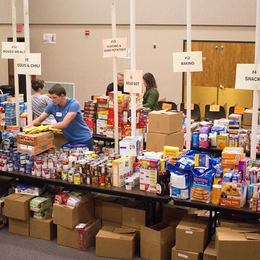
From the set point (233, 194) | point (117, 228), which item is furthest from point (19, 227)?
point (233, 194)

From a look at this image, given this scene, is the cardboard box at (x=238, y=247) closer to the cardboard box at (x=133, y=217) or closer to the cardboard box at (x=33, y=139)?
the cardboard box at (x=133, y=217)

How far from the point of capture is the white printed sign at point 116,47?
4653 millimetres

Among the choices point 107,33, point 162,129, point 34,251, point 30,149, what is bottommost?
point 34,251

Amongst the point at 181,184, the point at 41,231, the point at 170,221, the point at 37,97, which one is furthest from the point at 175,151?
the point at 37,97

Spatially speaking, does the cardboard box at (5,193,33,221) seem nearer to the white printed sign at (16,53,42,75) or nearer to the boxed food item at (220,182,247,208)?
the white printed sign at (16,53,42,75)

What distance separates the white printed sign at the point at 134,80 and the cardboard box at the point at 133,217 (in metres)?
1.16

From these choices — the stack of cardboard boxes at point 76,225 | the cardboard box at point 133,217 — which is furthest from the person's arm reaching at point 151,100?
the cardboard box at point 133,217

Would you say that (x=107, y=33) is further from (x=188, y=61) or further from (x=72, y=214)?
(x=72, y=214)

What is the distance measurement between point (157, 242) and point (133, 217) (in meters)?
0.39

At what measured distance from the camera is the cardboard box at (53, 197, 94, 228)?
436cm

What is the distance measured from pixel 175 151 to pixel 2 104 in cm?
308

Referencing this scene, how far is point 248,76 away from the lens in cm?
406

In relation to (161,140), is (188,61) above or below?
above

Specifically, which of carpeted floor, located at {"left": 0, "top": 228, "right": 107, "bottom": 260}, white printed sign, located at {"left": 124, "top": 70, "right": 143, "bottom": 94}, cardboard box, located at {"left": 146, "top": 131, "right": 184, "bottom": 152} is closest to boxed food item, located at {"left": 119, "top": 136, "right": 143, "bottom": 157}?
cardboard box, located at {"left": 146, "top": 131, "right": 184, "bottom": 152}
